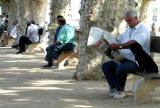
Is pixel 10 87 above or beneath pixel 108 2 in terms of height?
beneath

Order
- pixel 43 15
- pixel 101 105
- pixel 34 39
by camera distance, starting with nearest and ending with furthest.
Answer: pixel 101 105 < pixel 34 39 < pixel 43 15

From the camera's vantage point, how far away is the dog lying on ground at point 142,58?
933 cm

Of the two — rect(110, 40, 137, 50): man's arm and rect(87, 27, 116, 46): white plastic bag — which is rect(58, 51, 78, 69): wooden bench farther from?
rect(110, 40, 137, 50): man's arm

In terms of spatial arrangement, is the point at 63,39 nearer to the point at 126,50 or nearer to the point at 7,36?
the point at 126,50

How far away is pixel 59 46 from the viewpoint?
16641 mm

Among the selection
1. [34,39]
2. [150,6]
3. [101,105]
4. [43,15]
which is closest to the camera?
[101,105]

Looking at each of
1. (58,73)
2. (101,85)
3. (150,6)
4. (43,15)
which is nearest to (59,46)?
(58,73)

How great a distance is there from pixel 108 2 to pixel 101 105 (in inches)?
178

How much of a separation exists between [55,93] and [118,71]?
1.86m

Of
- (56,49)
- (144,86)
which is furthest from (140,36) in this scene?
(56,49)

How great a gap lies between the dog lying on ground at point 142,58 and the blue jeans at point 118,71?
0.18 m

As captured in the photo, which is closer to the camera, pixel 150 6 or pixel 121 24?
pixel 121 24

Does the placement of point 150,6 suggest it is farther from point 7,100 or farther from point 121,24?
point 7,100

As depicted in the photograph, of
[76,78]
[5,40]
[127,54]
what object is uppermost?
[127,54]
